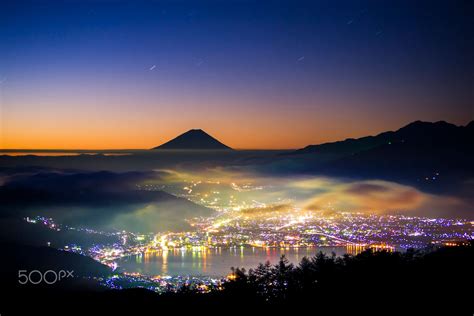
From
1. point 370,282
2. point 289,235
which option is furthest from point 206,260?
point 370,282

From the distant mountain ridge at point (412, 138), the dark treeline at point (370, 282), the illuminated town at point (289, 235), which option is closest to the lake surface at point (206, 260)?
the illuminated town at point (289, 235)

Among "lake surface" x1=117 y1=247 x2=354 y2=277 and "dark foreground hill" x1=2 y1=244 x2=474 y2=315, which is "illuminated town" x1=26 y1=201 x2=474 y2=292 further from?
"dark foreground hill" x1=2 y1=244 x2=474 y2=315

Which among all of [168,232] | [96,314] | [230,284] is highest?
[230,284]

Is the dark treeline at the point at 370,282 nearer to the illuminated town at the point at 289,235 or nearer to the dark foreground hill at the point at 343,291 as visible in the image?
the dark foreground hill at the point at 343,291

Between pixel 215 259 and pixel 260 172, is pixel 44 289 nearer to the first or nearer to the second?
pixel 215 259

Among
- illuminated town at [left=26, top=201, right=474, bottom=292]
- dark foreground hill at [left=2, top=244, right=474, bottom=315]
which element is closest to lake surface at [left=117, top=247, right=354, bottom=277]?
illuminated town at [left=26, top=201, right=474, bottom=292]

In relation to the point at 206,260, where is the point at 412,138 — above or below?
above

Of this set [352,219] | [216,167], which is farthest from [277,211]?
[216,167]

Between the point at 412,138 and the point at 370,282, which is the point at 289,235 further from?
the point at 412,138
